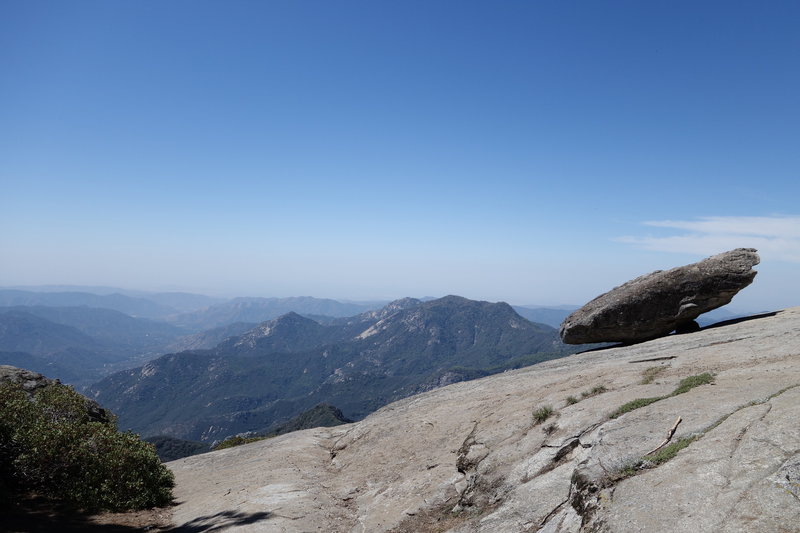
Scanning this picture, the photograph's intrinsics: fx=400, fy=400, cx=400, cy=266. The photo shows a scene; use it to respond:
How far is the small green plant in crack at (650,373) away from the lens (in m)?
19.5

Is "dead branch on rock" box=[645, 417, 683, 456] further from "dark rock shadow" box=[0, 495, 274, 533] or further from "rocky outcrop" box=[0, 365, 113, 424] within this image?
"rocky outcrop" box=[0, 365, 113, 424]

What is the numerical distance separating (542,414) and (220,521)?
15805 mm

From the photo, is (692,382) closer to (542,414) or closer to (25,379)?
(542,414)

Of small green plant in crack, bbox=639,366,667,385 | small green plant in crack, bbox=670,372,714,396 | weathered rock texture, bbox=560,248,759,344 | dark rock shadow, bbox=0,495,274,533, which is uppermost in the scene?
weathered rock texture, bbox=560,248,759,344

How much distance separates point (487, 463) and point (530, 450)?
A: 198cm

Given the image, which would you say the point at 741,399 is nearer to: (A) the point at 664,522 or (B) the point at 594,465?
(B) the point at 594,465

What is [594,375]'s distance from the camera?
76.6 feet

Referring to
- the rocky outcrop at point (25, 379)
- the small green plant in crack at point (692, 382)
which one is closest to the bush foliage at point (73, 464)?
the rocky outcrop at point (25, 379)

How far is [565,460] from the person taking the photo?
14898 mm

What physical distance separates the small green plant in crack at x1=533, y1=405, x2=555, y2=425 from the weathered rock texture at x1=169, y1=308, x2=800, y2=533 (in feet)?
0.95

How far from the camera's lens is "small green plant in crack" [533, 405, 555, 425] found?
18844mm

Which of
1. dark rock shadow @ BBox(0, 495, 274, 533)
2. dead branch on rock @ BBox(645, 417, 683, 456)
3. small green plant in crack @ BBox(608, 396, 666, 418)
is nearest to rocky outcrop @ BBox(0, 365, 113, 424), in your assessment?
dark rock shadow @ BBox(0, 495, 274, 533)

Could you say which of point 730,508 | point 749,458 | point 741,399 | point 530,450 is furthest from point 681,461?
point 530,450

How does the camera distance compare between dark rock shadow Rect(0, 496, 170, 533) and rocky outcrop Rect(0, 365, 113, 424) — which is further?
rocky outcrop Rect(0, 365, 113, 424)
